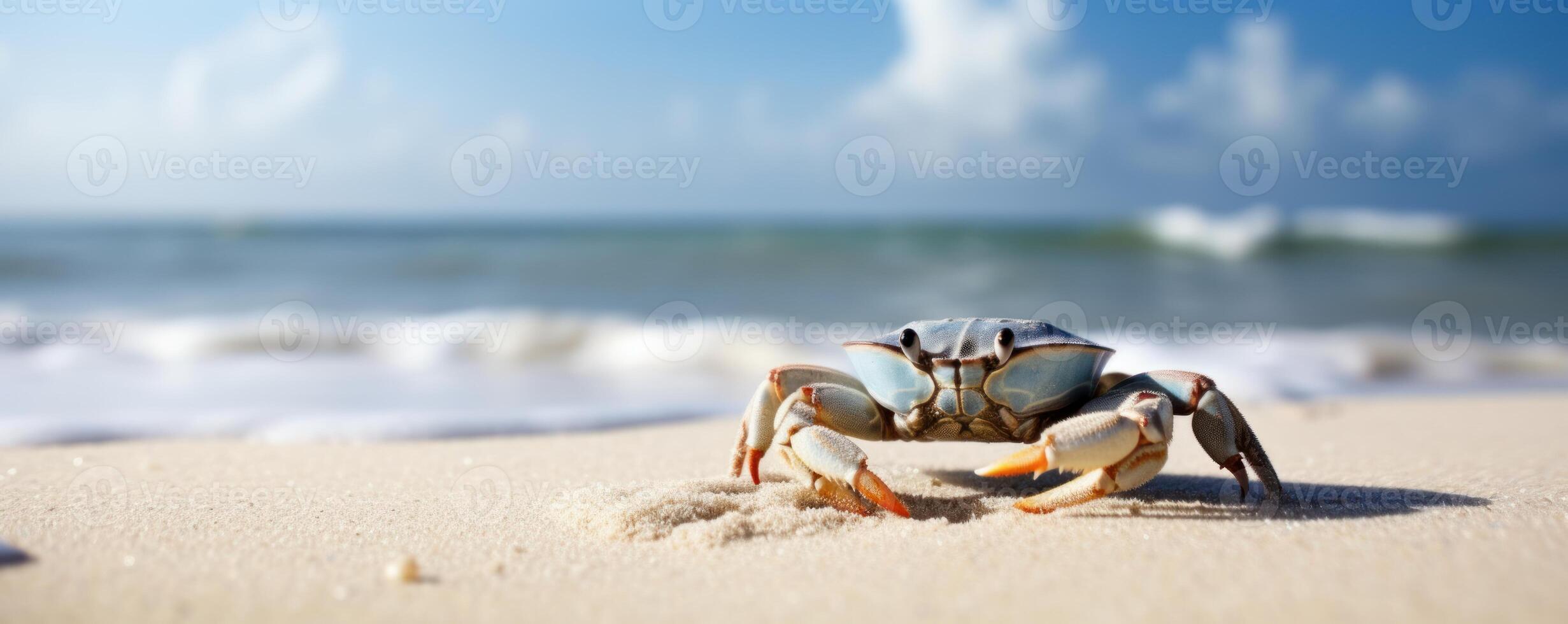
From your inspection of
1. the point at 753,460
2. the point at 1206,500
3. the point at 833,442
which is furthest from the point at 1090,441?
the point at 753,460

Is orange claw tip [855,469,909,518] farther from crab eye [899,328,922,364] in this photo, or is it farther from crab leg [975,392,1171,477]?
crab eye [899,328,922,364]

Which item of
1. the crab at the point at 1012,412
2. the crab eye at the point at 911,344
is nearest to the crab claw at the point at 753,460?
the crab at the point at 1012,412

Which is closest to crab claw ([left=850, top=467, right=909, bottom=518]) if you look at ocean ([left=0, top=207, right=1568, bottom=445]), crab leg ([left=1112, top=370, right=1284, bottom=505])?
crab leg ([left=1112, top=370, right=1284, bottom=505])

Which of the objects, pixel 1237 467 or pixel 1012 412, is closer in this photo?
pixel 1012 412

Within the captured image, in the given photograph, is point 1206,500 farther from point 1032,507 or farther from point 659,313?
point 659,313

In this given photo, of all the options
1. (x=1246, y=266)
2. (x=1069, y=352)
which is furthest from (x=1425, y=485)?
(x=1246, y=266)

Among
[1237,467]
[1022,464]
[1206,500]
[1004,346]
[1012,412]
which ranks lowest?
[1206,500]

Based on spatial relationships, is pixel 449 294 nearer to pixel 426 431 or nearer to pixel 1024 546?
pixel 426 431

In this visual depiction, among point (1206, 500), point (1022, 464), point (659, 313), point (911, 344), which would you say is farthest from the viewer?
point (659, 313)
